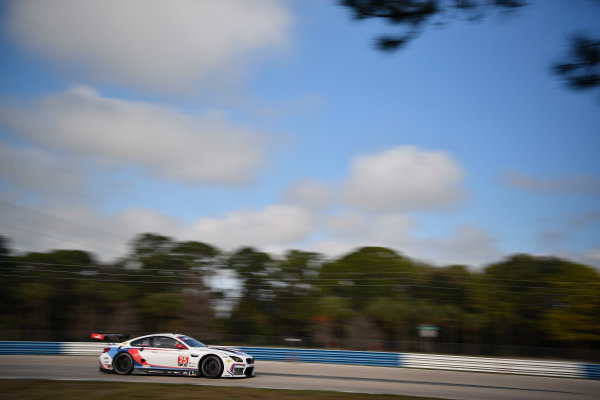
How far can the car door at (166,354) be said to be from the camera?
48.2 feet

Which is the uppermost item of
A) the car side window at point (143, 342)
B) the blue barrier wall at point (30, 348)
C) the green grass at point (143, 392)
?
the car side window at point (143, 342)

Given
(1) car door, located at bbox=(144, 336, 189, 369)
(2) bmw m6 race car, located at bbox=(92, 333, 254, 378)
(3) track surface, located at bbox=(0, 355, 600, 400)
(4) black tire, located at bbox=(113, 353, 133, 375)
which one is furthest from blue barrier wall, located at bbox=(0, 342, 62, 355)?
(1) car door, located at bbox=(144, 336, 189, 369)

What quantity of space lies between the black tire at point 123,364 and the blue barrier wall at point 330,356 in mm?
9480

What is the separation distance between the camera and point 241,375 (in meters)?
14.5

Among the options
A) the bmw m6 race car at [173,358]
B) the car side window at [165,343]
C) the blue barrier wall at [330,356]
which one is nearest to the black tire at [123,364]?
the bmw m6 race car at [173,358]

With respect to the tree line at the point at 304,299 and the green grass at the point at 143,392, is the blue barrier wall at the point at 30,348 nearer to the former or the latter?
the green grass at the point at 143,392

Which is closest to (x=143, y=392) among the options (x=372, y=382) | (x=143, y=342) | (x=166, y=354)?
(x=166, y=354)

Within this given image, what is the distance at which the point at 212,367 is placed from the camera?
47.6ft

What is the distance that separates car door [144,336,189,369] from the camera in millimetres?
14703

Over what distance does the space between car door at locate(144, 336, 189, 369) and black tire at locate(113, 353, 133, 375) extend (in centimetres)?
51

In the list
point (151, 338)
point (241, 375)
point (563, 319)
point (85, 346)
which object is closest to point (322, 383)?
point (241, 375)

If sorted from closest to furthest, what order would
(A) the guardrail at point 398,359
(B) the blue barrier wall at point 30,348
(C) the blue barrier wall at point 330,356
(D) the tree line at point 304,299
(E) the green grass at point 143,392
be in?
1. (E) the green grass at point 143,392
2. (A) the guardrail at point 398,359
3. (B) the blue barrier wall at point 30,348
4. (C) the blue barrier wall at point 330,356
5. (D) the tree line at point 304,299

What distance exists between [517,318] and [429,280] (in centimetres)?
985

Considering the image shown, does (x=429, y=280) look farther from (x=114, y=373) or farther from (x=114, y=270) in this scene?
(x=114, y=373)
